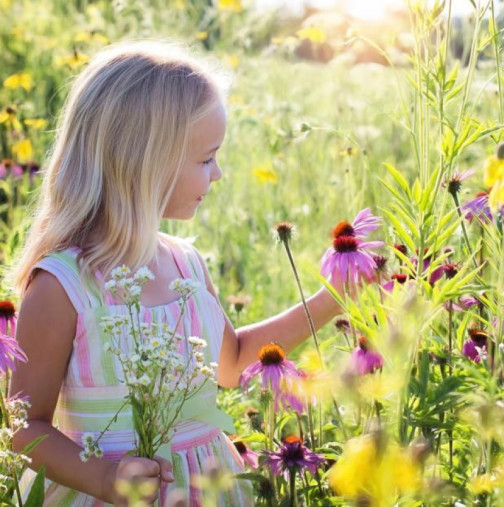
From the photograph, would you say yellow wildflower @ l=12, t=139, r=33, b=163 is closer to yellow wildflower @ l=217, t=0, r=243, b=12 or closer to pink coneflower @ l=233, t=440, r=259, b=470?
yellow wildflower @ l=217, t=0, r=243, b=12

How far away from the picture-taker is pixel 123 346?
1.38m

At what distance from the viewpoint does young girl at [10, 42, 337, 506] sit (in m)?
1.33

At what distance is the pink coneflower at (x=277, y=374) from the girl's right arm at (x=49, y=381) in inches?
9.0

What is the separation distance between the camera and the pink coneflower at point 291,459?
1.13 metres

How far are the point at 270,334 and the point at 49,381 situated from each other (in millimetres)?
423

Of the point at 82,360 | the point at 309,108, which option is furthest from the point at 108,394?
the point at 309,108

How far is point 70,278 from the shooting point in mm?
1345

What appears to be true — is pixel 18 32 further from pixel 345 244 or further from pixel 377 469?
pixel 377 469

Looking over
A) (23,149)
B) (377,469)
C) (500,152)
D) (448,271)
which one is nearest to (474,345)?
(448,271)

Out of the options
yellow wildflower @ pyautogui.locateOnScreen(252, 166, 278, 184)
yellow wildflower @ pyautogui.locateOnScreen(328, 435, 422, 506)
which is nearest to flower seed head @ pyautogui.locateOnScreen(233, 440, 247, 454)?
yellow wildflower @ pyautogui.locateOnScreen(328, 435, 422, 506)

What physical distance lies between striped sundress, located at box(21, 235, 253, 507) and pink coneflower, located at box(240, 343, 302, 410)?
0.16 meters

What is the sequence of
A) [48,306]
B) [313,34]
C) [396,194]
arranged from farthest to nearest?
[313,34] < [48,306] < [396,194]

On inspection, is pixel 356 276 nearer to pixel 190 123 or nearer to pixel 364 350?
pixel 364 350

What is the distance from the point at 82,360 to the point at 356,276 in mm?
419
